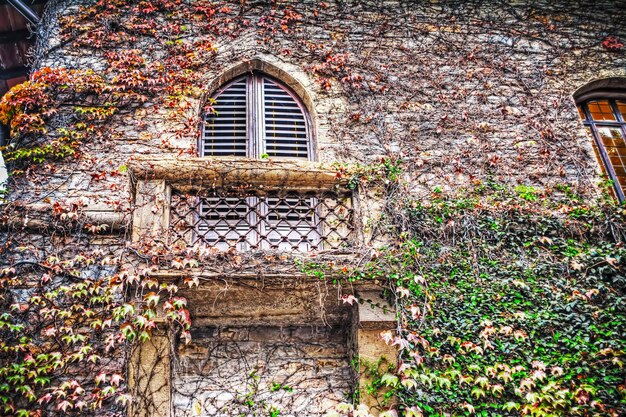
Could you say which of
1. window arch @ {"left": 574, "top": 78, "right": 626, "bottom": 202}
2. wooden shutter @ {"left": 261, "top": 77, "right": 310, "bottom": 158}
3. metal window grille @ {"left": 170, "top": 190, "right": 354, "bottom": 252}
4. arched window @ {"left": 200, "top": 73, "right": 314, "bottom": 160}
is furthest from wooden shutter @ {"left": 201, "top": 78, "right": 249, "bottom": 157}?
window arch @ {"left": 574, "top": 78, "right": 626, "bottom": 202}

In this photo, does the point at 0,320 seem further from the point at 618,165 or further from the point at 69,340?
the point at 618,165

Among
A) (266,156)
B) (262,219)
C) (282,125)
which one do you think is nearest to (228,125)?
(282,125)

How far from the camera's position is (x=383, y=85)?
6.73m

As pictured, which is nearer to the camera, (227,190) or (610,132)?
(227,190)

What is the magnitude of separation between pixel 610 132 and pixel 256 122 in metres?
5.11

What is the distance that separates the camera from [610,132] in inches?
278

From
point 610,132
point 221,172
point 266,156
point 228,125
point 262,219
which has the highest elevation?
point 228,125

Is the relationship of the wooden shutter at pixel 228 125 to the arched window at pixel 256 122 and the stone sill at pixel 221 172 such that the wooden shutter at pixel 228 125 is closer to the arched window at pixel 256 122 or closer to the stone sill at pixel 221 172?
the arched window at pixel 256 122

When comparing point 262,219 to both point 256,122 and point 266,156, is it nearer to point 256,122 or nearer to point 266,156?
point 266,156

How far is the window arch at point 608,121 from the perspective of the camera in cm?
674

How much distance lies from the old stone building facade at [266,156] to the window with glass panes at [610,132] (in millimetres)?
29

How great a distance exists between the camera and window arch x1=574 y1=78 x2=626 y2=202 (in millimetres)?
6742

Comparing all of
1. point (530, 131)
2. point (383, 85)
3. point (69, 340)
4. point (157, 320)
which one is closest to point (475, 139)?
point (530, 131)

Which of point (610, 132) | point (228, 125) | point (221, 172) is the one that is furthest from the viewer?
point (610, 132)
